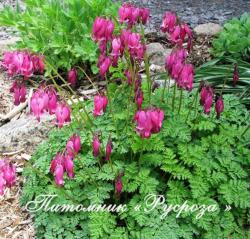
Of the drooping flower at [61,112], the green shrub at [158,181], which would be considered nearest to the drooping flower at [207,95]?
the green shrub at [158,181]

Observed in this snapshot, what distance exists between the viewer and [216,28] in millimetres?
6281

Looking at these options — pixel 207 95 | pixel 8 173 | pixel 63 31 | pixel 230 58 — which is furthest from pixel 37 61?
pixel 230 58

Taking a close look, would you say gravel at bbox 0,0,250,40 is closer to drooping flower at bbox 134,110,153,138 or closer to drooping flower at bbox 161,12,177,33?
drooping flower at bbox 161,12,177,33

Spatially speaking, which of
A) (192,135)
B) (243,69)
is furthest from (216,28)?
(192,135)

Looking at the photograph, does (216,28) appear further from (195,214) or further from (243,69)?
(195,214)

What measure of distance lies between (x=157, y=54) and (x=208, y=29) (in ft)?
3.44

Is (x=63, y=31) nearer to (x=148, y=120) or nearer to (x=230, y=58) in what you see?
(x=230, y=58)

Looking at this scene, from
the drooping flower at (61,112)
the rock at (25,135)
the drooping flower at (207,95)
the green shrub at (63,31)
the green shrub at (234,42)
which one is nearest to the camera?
the drooping flower at (61,112)

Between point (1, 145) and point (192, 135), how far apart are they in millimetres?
1732

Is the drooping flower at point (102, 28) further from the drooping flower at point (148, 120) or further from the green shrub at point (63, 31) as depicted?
the green shrub at point (63, 31)

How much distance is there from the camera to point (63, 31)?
517 centimetres

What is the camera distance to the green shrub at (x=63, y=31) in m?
5.12

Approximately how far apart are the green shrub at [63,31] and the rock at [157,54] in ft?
2.24

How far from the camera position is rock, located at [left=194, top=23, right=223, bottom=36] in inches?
245
